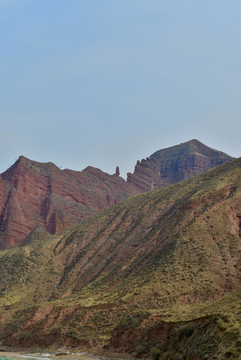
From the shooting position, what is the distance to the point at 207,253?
47.3m

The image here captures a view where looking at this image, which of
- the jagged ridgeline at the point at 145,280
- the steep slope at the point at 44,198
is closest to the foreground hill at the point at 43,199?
the steep slope at the point at 44,198

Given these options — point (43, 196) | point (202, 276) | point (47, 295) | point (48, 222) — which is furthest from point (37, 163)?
point (202, 276)

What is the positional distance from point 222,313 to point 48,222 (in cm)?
11669

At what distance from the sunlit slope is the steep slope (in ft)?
155

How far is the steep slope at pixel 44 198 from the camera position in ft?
442

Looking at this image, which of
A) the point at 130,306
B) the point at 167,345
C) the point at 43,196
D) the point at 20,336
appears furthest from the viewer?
the point at 43,196

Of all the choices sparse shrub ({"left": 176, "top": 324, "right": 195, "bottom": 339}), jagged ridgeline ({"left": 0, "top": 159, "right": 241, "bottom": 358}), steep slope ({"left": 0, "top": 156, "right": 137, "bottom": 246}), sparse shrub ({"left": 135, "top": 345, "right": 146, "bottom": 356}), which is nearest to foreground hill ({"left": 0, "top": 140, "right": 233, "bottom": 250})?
steep slope ({"left": 0, "top": 156, "right": 137, "bottom": 246})

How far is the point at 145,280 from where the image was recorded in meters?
46.8

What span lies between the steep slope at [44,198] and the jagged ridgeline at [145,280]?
160 feet

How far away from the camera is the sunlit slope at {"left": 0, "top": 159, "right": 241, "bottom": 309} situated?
43.9 metres

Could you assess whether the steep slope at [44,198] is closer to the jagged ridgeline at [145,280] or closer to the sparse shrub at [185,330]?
the jagged ridgeline at [145,280]

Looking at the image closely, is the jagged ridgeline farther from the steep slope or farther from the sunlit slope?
the steep slope

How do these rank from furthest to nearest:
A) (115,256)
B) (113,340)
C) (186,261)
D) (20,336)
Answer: (115,256) → (20,336) → (186,261) → (113,340)

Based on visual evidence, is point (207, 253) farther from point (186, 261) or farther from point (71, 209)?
point (71, 209)
